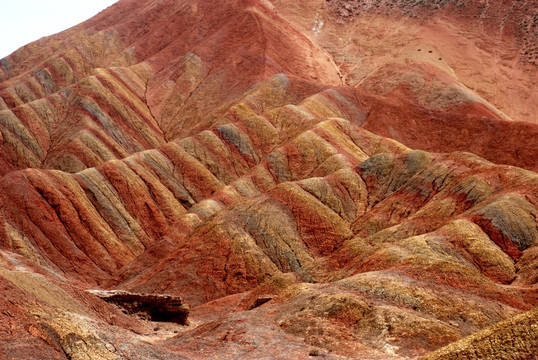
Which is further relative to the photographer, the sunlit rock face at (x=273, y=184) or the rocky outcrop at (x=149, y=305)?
the rocky outcrop at (x=149, y=305)

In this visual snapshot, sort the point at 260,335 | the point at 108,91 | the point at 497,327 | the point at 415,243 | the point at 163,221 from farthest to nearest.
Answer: the point at 108,91 < the point at 163,221 < the point at 415,243 < the point at 260,335 < the point at 497,327

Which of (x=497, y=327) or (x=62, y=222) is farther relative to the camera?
(x=62, y=222)

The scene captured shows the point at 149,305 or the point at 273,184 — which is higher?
the point at 149,305

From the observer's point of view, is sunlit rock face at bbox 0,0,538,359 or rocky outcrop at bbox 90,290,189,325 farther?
rocky outcrop at bbox 90,290,189,325

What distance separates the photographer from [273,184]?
83.9m

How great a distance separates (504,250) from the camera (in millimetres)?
51625

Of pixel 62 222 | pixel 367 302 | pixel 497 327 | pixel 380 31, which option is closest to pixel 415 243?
pixel 367 302

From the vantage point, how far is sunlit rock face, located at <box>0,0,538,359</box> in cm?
3173

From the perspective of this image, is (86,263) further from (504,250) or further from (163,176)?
(504,250)

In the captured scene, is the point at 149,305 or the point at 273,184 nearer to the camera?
the point at 149,305

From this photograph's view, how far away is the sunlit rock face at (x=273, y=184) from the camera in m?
31.7

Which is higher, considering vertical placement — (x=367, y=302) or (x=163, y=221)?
(x=367, y=302)

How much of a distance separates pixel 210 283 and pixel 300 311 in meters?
26.9

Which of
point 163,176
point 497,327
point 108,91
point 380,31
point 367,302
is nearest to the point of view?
point 497,327
